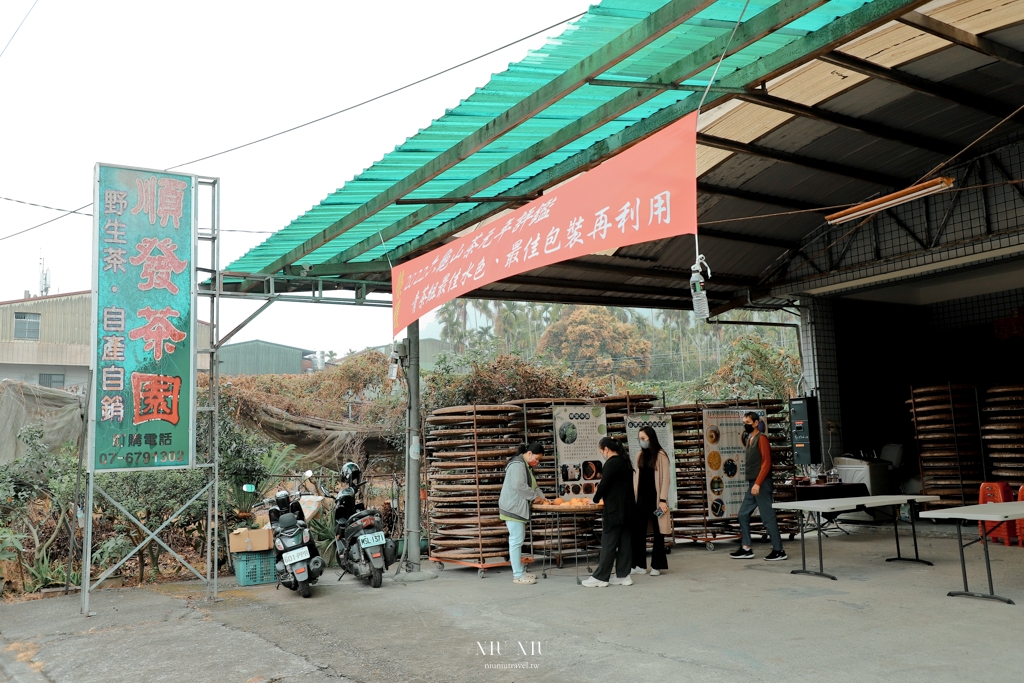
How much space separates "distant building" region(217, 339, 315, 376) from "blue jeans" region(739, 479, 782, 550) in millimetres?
33787

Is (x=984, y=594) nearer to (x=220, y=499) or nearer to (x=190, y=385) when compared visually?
(x=190, y=385)

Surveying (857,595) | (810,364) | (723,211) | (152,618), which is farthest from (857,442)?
(152,618)

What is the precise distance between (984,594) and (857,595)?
1057mm

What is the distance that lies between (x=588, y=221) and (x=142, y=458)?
18.6ft

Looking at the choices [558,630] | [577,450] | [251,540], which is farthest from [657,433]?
[251,540]

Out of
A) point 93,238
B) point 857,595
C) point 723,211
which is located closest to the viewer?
point 857,595

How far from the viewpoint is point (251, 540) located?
948 centimetres

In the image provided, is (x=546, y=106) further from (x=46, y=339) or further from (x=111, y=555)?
(x=46, y=339)

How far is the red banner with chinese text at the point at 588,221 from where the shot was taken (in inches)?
183

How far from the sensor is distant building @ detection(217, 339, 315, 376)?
42375 mm

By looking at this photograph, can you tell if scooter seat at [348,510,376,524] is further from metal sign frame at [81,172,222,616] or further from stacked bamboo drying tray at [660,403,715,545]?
stacked bamboo drying tray at [660,403,715,545]

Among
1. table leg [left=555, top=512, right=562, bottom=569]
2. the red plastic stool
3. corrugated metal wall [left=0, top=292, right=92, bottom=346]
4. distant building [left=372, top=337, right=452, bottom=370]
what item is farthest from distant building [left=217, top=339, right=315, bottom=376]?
the red plastic stool

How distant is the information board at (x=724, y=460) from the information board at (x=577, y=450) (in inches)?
68.6

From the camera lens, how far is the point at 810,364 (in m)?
13.7
